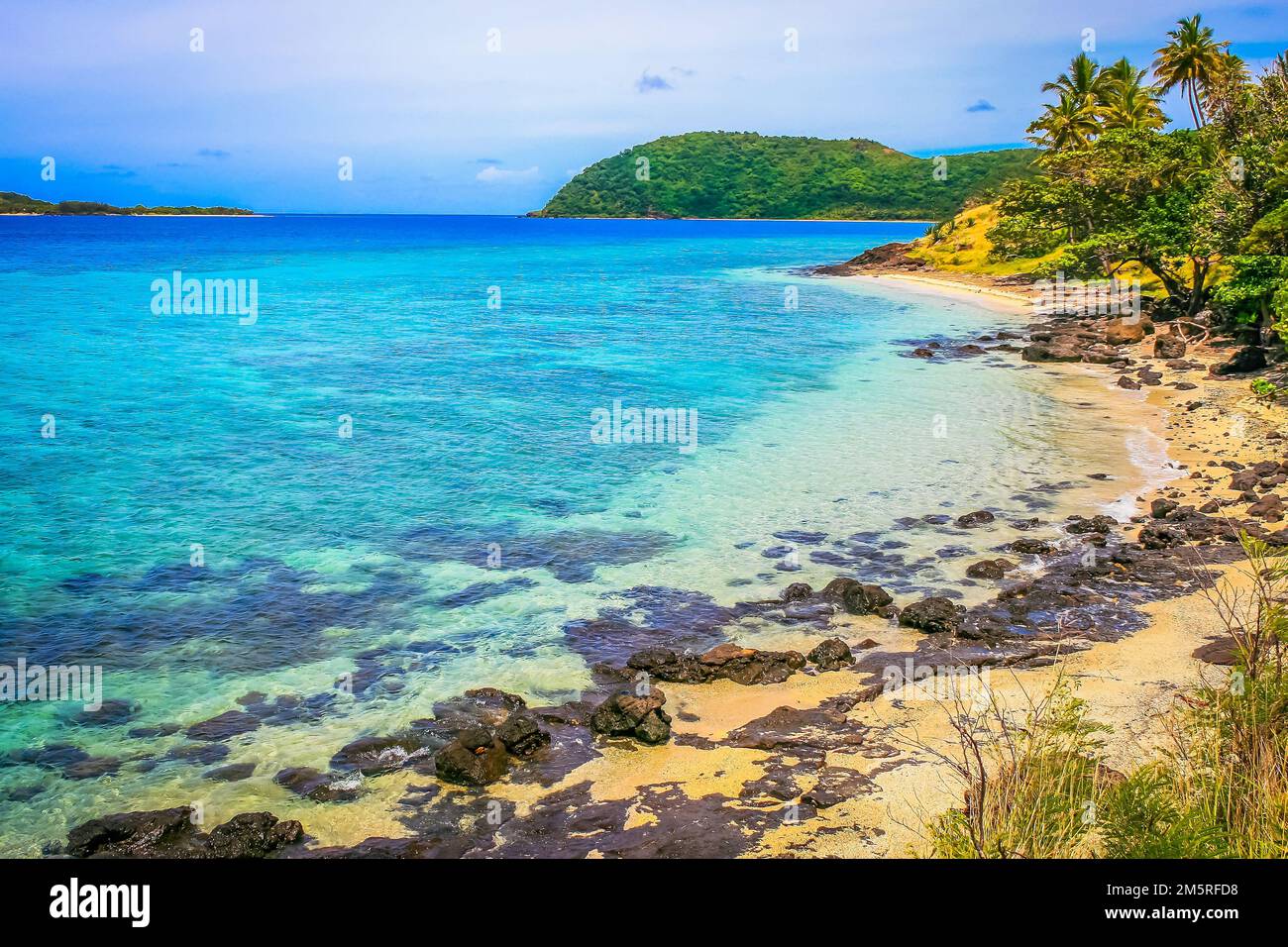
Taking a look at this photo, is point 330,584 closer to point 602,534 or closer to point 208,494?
point 602,534

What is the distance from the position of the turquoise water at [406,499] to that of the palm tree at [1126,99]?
2068cm

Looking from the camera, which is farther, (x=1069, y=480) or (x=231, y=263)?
(x=231, y=263)

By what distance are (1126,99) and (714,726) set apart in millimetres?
72800

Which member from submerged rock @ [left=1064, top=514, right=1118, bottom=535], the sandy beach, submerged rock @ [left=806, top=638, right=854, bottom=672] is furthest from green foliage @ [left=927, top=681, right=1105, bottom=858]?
submerged rock @ [left=1064, top=514, right=1118, bottom=535]

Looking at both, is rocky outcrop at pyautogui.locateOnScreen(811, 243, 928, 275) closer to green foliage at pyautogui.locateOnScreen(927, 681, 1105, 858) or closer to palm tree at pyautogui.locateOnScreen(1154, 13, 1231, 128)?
palm tree at pyautogui.locateOnScreen(1154, 13, 1231, 128)

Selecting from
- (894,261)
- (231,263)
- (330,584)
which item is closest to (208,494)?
(330,584)

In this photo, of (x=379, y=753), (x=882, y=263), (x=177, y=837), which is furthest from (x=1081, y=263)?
(x=882, y=263)

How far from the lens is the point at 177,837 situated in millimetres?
11578

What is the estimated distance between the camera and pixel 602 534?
22531 millimetres

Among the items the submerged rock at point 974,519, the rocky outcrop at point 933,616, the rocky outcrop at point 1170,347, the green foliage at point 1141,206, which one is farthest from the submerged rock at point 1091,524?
the rocky outcrop at point 1170,347

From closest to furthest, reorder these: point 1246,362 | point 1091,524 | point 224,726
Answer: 1. point 224,726
2. point 1091,524
3. point 1246,362

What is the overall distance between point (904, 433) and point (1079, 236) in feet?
83.8

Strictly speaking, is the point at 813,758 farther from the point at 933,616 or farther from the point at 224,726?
the point at 224,726

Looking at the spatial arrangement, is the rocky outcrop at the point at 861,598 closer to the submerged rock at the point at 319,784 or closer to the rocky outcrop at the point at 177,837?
the submerged rock at the point at 319,784
